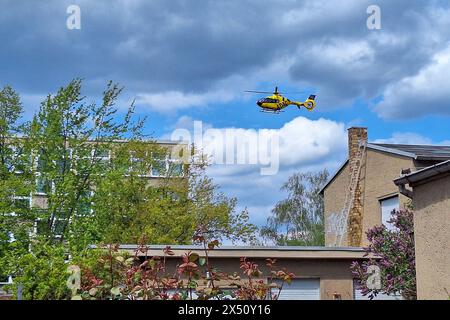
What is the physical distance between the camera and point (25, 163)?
29547mm

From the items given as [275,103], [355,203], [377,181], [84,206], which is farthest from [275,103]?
[84,206]

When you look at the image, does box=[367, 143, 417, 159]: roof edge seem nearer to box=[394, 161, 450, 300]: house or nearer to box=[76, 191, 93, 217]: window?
box=[394, 161, 450, 300]: house

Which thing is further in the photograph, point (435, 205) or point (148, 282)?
point (435, 205)

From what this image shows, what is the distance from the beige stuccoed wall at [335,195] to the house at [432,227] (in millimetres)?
14077

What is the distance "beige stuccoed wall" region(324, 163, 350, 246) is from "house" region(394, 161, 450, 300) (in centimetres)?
1408

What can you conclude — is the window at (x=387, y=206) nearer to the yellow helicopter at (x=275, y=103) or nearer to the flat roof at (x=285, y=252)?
the flat roof at (x=285, y=252)

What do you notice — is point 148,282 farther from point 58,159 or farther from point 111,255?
point 58,159

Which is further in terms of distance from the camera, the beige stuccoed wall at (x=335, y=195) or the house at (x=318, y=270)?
the beige stuccoed wall at (x=335, y=195)

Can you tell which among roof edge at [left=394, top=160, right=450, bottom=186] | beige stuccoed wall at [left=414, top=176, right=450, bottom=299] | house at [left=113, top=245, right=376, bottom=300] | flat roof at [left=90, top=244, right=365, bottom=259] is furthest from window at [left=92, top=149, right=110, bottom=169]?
beige stuccoed wall at [left=414, top=176, right=450, bottom=299]

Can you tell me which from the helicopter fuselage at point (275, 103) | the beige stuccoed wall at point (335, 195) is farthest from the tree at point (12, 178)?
the helicopter fuselage at point (275, 103)

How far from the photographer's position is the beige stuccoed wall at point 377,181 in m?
23.1

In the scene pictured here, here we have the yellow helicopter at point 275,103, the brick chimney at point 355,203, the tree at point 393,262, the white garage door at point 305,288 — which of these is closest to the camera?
the yellow helicopter at point 275,103

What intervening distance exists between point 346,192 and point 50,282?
16.4 metres
